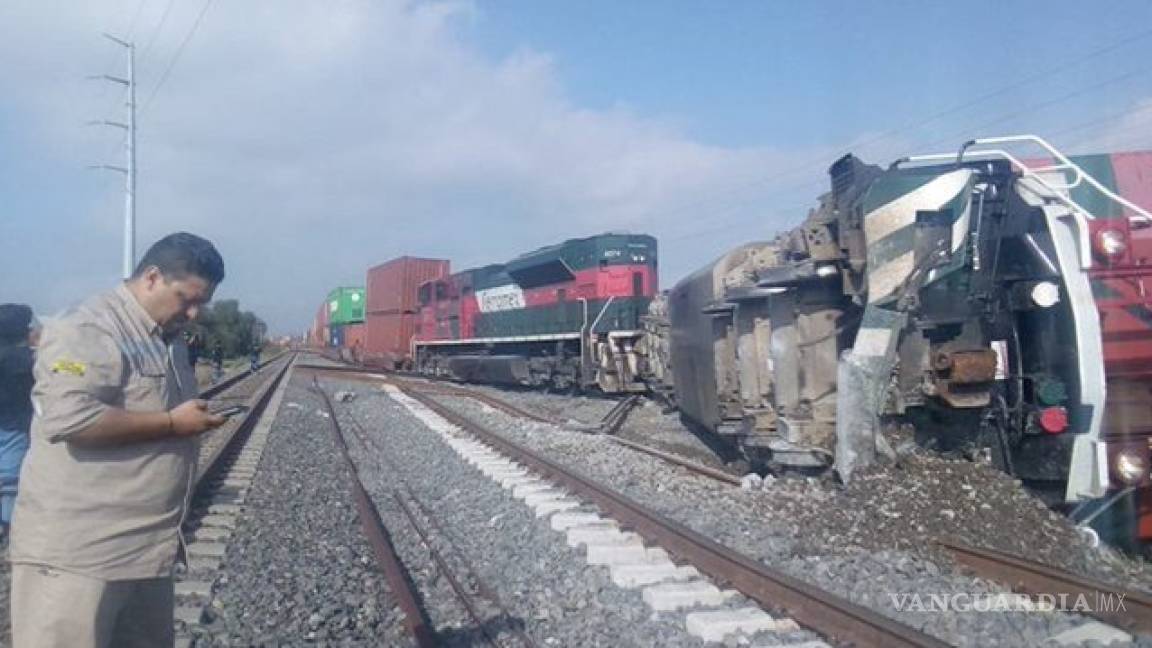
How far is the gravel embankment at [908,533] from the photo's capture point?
4.59 metres

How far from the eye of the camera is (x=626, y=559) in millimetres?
6121

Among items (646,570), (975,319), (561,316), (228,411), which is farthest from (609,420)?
(228,411)

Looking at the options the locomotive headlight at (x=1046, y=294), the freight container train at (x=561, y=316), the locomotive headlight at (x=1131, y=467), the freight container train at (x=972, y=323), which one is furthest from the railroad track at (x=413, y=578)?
the freight container train at (x=561, y=316)

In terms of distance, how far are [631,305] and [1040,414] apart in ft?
47.8

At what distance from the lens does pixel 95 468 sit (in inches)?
97.9

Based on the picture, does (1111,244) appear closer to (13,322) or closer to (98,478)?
(98,478)

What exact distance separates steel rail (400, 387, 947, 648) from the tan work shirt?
2953mm

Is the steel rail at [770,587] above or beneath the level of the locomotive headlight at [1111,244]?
beneath

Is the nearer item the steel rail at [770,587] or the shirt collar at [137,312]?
the shirt collar at [137,312]

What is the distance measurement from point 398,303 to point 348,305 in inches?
507

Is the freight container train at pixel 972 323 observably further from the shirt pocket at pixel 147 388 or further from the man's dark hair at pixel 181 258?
the shirt pocket at pixel 147 388

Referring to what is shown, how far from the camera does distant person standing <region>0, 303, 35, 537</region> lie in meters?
5.76

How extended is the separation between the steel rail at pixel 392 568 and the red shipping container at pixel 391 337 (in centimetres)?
2244

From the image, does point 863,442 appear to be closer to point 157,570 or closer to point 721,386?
point 721,386
